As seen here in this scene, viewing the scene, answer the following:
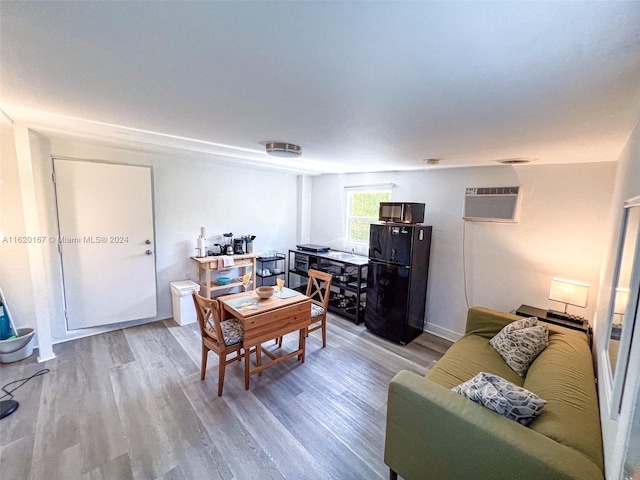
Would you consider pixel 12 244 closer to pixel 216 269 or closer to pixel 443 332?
pixel 216 269

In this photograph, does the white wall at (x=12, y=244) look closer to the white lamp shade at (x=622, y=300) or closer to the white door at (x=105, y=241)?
the white door at (x=105, y=241)

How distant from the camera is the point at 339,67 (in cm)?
95

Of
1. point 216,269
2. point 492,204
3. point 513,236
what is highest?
point 492,204

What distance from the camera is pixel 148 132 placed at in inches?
86.8

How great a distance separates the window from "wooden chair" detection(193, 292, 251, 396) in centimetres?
249

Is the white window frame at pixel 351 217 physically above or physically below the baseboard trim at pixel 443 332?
above

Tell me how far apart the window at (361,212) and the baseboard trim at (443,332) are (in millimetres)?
1512

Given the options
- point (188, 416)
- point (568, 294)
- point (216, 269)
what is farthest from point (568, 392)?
point (216, 269)

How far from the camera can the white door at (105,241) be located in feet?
9.77

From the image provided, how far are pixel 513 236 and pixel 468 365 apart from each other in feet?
5.30

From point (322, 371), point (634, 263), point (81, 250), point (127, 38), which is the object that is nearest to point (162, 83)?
point (127, 38)

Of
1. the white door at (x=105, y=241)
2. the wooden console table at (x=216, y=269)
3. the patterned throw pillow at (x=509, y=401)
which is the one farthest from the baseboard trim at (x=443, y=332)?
→ the white door at (x=105, y=241)

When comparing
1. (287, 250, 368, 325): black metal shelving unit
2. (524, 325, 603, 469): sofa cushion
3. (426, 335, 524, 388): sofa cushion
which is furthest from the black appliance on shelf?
(524, 325, 603, 469): sofa cushion

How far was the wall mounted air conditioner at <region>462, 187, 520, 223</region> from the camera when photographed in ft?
9.56
